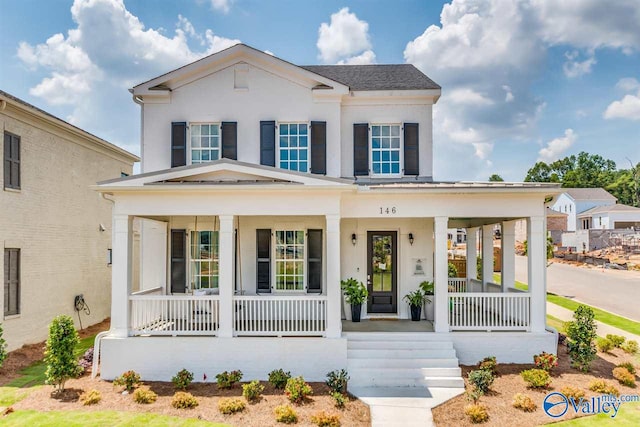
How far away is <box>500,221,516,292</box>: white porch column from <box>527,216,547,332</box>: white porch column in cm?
213

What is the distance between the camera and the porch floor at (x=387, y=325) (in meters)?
10.1

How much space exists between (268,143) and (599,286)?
21.7 meters

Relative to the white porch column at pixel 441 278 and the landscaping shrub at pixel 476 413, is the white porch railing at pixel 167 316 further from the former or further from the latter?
the landscaping shrub at pixel 476 413

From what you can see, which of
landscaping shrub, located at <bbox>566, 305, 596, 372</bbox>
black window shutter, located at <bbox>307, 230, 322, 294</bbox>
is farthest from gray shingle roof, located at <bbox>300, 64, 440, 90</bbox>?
landscaping shrub, located at <bbox>566, 305, 596, 372</bbox>

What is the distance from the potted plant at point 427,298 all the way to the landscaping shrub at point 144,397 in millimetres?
7003

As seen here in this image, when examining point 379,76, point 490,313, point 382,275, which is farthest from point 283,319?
point 379,76

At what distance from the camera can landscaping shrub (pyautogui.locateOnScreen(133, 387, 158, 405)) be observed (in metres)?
7.95

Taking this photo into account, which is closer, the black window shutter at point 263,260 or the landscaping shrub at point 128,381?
the landscaping shrub at point 128,381

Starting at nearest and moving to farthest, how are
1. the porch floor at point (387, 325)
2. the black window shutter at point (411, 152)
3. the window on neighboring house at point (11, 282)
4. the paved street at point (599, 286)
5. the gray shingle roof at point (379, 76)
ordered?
the porch floor at point (387, 325)
the window on neighboring house at point (11, 282)
the black window shutter at point (411, 152)
the gray shingle roof at point (379, 76)
the paved street at point (599, 286)

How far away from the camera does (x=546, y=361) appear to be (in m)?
9.03

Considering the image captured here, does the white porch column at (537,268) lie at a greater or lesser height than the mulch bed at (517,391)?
greater

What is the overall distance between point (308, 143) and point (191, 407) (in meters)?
7.32

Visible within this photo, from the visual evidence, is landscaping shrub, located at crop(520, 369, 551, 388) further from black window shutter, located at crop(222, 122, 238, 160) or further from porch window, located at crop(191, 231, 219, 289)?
black window shutter, located at crop(222, 122, 238, 160)

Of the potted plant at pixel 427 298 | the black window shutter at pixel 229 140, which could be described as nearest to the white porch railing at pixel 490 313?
the potted plant at pixel 427 298
